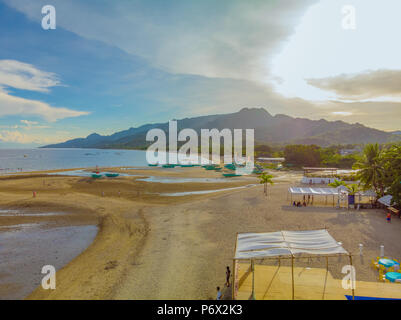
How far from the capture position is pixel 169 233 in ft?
60.1

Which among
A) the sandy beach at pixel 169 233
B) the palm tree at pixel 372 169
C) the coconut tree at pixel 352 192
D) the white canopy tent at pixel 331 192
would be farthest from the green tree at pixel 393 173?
Answer: the coconut tree at pixel 352 192

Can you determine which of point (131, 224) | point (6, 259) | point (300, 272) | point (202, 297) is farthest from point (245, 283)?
point (6, 259)

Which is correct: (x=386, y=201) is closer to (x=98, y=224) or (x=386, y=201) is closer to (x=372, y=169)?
(x=372, y=169)

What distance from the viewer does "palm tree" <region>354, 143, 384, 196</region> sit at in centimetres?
2620

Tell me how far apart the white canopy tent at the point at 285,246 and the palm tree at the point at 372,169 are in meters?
20.4

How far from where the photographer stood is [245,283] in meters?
10.2

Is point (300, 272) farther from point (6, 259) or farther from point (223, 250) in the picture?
point (6, 259)

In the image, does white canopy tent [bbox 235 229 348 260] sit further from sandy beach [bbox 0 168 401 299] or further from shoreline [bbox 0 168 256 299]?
shoreline [bbox 0 168 256 299]

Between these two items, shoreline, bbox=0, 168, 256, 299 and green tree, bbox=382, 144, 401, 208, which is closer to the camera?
shoreline, bbox=0, 168, 256, 299

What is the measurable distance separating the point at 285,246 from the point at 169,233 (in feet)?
34.7

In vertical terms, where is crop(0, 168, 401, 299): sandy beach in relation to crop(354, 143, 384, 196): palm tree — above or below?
below

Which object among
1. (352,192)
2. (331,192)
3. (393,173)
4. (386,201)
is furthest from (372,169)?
(331,192)

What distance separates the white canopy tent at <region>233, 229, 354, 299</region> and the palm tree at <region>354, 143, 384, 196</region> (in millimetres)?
20441

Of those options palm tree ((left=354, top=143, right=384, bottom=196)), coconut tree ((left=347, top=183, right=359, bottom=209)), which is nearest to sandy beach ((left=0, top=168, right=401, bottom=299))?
coconut tree ((left=347, top=183, right=359, bottom=209))
